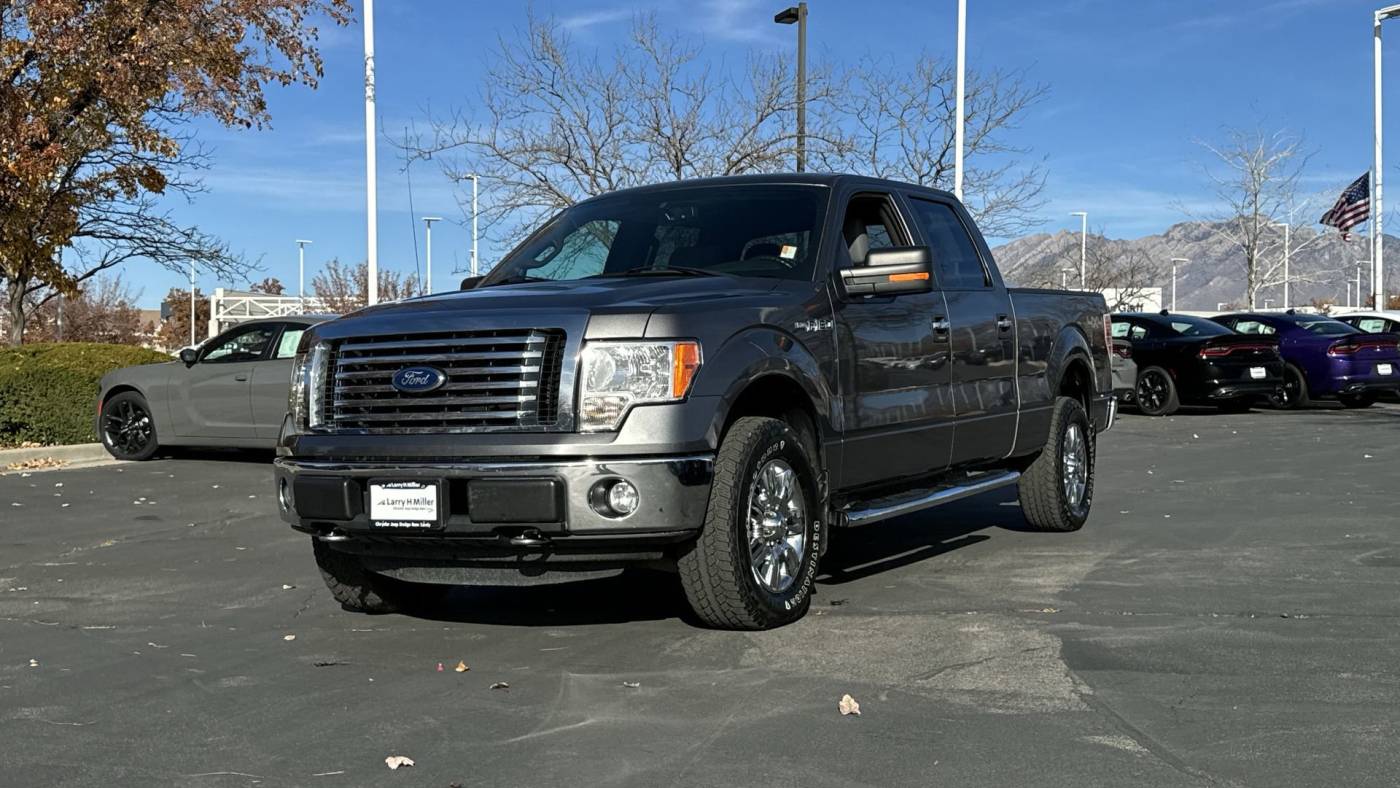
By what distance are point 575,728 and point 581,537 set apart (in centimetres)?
105

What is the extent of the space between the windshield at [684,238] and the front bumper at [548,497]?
1397mm

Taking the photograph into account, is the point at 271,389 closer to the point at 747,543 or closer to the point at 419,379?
the point at 419,379

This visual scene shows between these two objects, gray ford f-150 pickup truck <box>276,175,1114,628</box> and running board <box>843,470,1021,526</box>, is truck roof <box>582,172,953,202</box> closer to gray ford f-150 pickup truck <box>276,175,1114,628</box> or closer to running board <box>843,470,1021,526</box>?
gray ford f-150 pickup truck <box>276,175,1114,628</box>

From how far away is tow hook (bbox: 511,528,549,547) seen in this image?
Answer: 556cm

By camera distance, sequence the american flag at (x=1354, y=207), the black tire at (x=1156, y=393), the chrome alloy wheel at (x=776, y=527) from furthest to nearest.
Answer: the american flag at (x=1354, y=207) < the black tire at (x=1156, y=393) < the chrome alloy wheel at (x=776, y=527)

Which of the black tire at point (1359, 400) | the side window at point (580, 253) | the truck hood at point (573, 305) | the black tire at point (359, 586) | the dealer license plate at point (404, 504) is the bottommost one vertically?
the black tire at point (359, 586)

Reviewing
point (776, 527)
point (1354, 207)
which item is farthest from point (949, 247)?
point (1354, 207)

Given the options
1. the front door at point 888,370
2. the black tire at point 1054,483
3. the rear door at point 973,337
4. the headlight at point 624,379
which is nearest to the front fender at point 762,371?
the headlight at point 624,379

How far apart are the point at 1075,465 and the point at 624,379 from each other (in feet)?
15.2

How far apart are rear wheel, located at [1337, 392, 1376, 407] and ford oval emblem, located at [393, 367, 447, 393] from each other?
69.8 ft

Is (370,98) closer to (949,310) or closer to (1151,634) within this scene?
(949,310)

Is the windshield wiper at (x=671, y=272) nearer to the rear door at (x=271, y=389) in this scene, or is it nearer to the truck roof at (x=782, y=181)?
the truck roof at (x=782, y=181)

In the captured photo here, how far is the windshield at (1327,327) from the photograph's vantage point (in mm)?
22891

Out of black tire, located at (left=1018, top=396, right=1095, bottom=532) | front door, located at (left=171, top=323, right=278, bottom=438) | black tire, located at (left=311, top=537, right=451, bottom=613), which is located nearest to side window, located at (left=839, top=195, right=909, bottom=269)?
black tire, located at (left=1018, top=396, right=1095, bottom=532)
